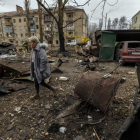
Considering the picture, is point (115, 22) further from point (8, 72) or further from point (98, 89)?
point (98, 89)

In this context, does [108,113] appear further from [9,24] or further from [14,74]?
[9,24]

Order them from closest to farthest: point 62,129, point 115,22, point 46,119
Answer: point 62,129 < point 46,119 < point 115,22

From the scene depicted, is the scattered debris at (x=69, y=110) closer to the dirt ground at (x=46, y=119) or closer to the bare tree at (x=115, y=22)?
the dirt ground at (x=46, y=119)

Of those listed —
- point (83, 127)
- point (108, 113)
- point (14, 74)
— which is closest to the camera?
point (83, 127)

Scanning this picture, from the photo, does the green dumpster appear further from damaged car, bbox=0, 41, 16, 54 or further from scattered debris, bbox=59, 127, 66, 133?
damaged car, bbox=0, 41, 16, 54

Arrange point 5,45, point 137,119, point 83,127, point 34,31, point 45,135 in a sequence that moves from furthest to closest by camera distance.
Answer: point 34,31, point 5,45, point 83,127, point 45,135, point 137,119

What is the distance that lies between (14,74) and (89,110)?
3.21 m

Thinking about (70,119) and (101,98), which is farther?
(70,119)

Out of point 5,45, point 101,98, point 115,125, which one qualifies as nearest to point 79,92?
point 101,98

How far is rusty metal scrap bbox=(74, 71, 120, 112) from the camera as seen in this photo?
6.32ft

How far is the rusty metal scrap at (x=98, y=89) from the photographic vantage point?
1926 mm

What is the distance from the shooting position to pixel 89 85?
7.23ft

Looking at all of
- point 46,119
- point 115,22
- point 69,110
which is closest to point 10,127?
point 46,119

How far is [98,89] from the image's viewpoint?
6.79 feet
